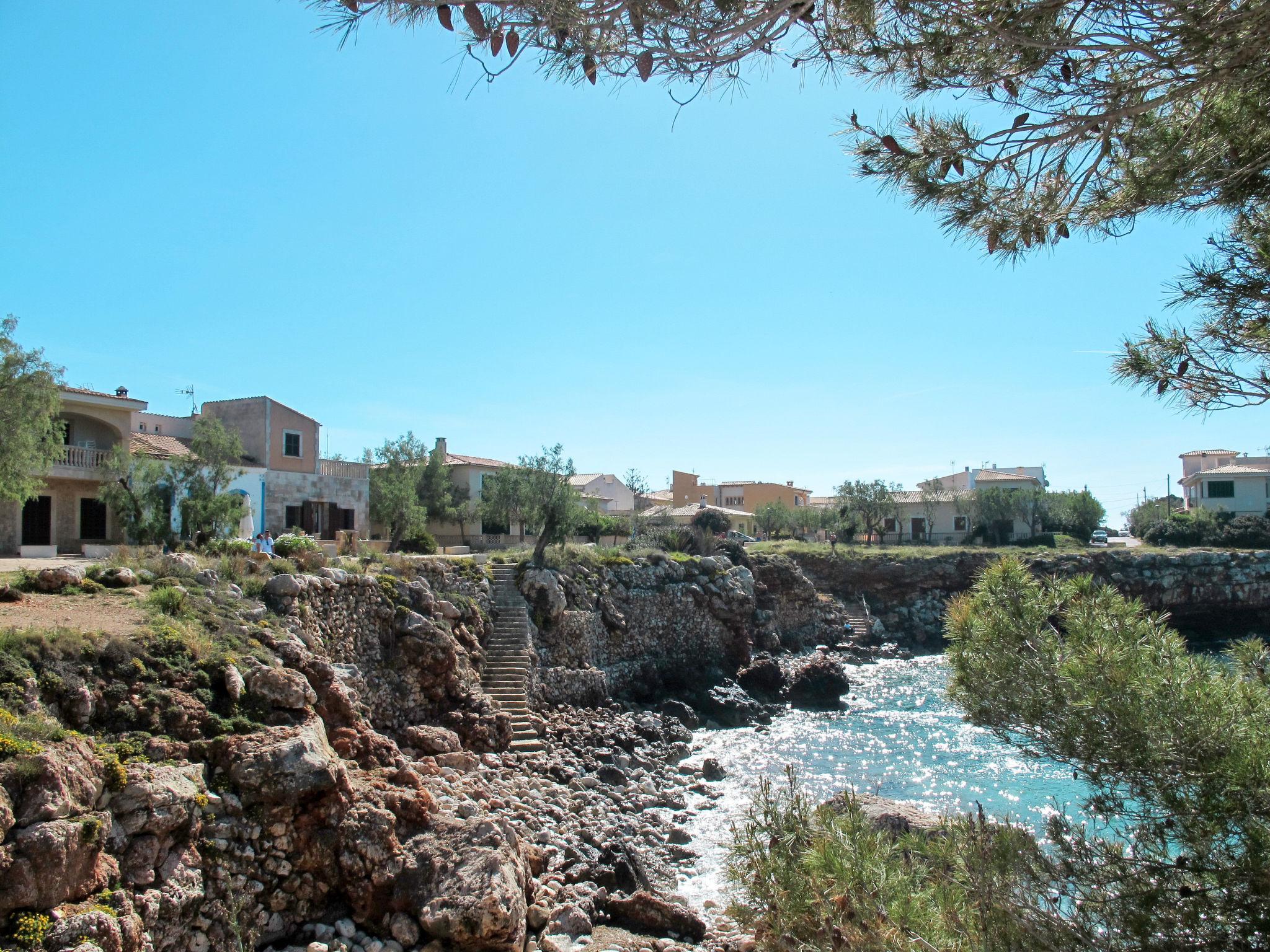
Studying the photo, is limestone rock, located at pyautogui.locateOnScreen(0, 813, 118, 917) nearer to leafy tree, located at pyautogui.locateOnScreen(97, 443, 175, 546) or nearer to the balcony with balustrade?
leafy tree, located at pyautogui.locateOnScreen(97, 443, 175, 546)

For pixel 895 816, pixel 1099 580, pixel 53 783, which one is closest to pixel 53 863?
pixel 53 783

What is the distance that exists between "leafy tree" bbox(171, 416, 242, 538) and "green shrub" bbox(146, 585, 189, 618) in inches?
319

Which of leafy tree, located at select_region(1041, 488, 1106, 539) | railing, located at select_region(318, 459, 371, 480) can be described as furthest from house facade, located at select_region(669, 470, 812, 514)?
railing, located at select_region(318, 459, 371, 480)

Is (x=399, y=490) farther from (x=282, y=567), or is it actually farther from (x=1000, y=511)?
(x=1000, y=511)

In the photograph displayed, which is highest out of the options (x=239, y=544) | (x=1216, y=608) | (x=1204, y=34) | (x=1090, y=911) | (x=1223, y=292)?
(x=1204, y=34)

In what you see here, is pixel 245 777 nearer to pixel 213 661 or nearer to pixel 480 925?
pixel 213 661

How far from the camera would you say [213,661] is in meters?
10.4

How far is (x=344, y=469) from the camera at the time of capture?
113 feet

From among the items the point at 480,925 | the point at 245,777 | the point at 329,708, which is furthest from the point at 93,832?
the point at 329,708

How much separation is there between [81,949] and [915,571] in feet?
153

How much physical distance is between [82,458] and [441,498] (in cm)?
1760

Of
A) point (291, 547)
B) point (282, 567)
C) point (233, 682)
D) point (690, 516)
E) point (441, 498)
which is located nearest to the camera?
point (233, 682)

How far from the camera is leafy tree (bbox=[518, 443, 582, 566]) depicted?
2914cm

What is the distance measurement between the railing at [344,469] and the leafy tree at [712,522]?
1883 cm
